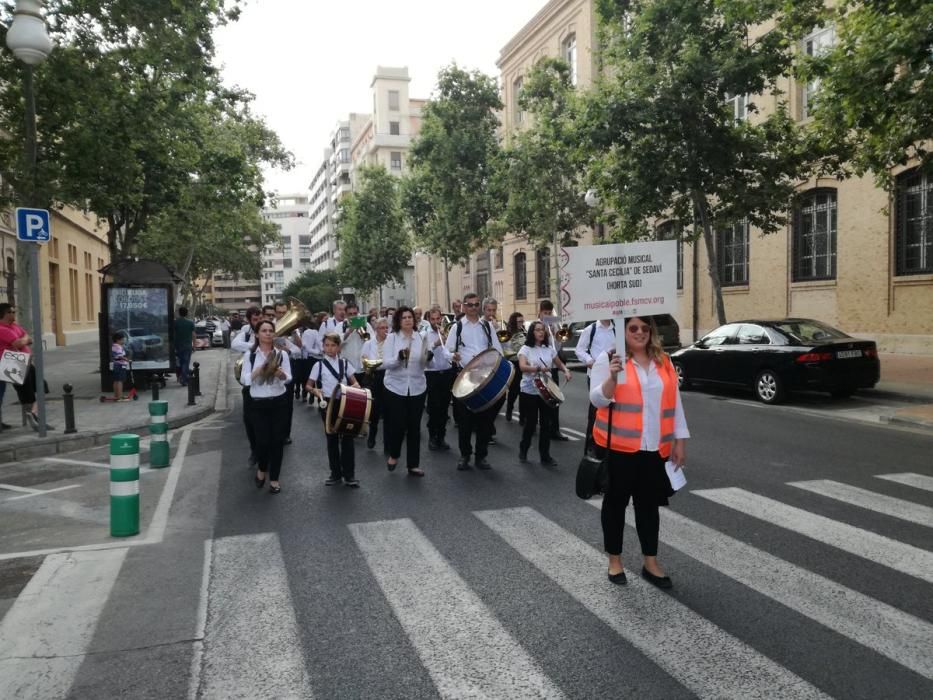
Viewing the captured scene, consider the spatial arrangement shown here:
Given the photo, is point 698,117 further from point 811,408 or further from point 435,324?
point 435,324

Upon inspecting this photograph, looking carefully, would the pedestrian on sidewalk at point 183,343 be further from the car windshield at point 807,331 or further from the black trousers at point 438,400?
the car windshield at point 807,331

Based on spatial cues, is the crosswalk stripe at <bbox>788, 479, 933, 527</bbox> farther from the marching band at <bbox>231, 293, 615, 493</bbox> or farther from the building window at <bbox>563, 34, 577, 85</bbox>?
the building window at <bbox>563, 34, 577, 85</bbox>

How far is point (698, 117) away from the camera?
16.6 metres

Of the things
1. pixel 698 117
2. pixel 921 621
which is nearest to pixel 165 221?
pixel 698 117

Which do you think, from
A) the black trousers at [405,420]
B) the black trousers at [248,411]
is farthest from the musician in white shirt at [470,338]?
the black trousers at [248,411]

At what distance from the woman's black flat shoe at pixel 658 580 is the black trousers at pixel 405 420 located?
149 inches

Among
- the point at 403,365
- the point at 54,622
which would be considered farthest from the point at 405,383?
the point at 54,622

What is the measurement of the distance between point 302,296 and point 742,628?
8043 cm

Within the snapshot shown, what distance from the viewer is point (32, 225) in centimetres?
1046

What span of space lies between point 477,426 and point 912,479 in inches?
171

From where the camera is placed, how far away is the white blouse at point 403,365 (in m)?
8.35

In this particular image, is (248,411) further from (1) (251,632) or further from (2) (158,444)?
(1) (251,632)

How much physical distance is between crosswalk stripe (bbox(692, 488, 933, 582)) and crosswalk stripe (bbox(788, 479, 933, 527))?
576 millimetres

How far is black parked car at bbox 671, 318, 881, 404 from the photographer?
12.9 m
